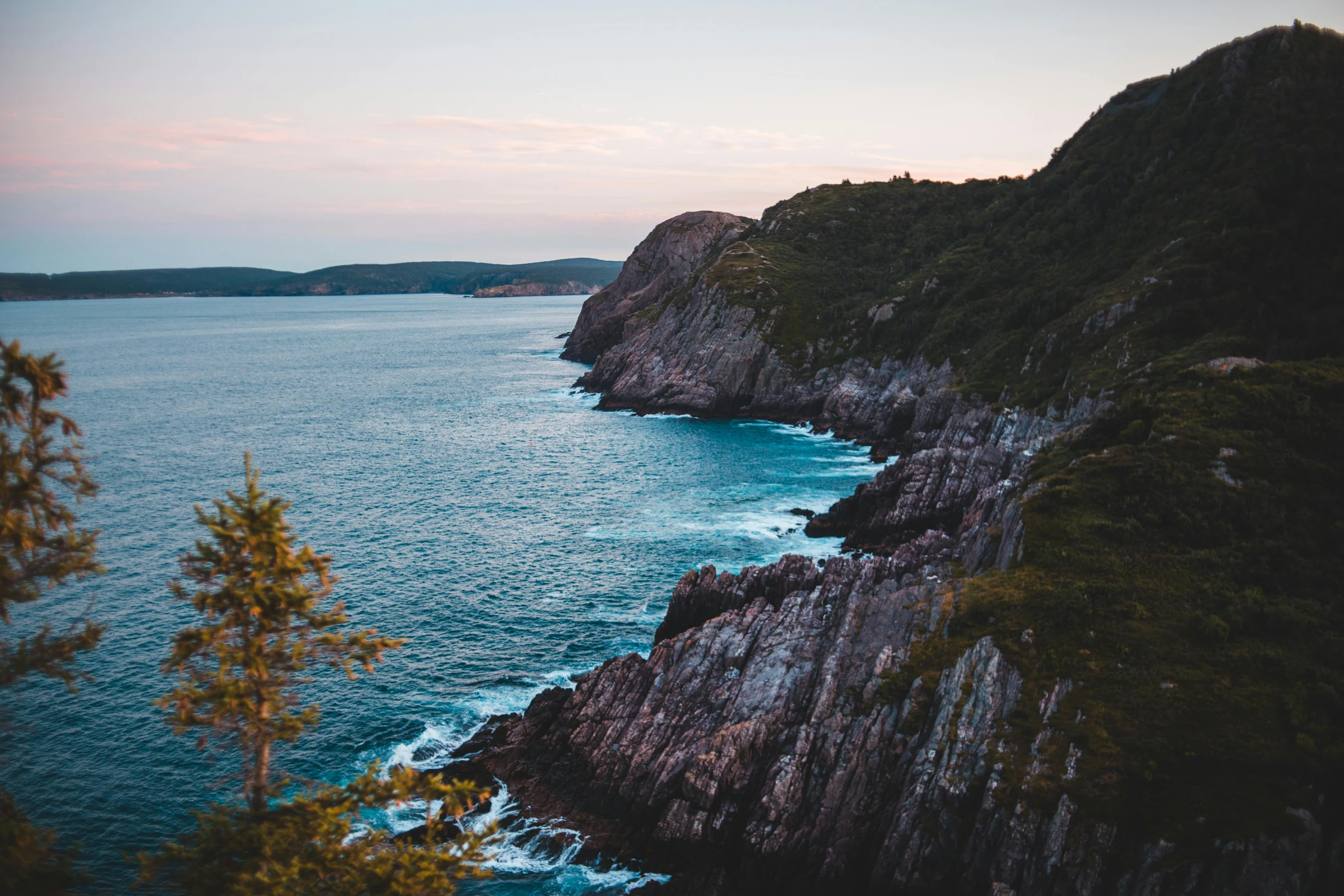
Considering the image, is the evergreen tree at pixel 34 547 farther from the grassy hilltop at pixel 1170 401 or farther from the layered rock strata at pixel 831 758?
the grassy hilltop at pixel 1170 401

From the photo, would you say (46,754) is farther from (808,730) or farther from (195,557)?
(808,730)

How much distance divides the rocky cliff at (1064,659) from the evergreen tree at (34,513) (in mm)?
27470

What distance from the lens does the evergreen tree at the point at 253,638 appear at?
16.4 metres

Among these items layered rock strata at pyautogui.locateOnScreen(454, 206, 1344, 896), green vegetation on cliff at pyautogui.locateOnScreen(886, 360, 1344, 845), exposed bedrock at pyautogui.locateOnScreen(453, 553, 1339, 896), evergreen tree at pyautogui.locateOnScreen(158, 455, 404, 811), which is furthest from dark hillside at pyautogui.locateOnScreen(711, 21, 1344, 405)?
evergreen tree at pyautogui.locateOnScreen(158, 455, 404, 811)

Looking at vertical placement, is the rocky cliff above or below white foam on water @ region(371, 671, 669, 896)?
above

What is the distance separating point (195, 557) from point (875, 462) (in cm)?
9293

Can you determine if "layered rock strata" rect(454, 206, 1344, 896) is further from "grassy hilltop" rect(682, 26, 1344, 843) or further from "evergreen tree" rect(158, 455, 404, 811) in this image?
"evergreen tree" rect(158, 455, 404, 811)

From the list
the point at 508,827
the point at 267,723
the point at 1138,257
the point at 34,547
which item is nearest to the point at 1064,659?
the point at 508,827

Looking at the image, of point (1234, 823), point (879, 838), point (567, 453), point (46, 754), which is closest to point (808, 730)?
point (879, 838)

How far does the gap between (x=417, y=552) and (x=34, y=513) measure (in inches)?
2320

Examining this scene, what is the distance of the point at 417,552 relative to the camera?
72.8m

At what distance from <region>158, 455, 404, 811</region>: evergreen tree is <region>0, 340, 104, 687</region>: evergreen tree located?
6.49 feet

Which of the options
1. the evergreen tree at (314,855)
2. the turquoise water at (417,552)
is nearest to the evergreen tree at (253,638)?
the evergreen tree at (314,855)

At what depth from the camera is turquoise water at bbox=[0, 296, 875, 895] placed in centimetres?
4162
